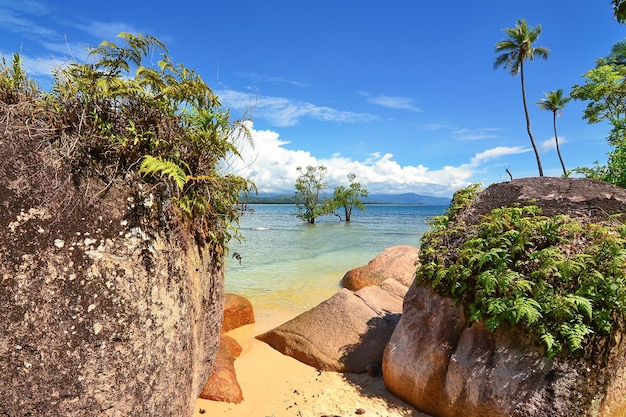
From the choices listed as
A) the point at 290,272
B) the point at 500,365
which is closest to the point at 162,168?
the point at 500,365

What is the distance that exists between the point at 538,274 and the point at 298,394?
3.60 m

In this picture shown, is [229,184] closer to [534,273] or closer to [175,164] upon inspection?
[175,164]

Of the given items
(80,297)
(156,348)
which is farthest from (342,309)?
(80,297)

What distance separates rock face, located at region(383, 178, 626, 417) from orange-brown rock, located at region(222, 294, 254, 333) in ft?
13.5

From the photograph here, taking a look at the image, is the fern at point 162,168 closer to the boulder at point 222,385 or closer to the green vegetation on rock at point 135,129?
the green vegetation on rock at point 135,129

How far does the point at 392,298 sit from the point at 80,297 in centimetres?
703

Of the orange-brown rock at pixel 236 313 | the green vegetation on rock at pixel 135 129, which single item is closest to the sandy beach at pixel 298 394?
the orange-brown rock at pixel 236 313

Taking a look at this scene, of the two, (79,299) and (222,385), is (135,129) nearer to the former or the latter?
(79,299)

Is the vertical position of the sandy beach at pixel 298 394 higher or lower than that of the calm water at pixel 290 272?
higher

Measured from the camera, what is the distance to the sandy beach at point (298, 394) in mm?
4875

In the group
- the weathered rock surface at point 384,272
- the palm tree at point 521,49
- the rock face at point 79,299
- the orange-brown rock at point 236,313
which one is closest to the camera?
the rock face at point 79,299

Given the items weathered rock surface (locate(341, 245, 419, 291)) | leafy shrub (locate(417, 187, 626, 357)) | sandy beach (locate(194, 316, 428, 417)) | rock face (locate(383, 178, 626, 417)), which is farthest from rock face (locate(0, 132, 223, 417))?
weathered rock surface (locate(341, 245, 419, 291))

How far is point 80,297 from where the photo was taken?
299 centimetres

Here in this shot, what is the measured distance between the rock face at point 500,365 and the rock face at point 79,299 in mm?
3208
